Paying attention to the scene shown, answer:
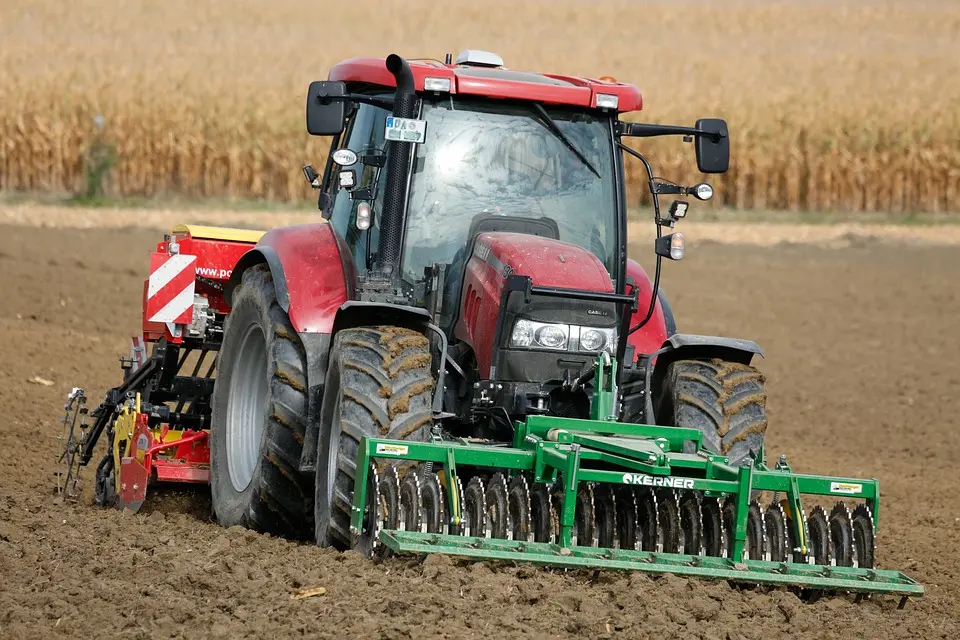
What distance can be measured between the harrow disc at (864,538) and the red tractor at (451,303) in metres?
0.64

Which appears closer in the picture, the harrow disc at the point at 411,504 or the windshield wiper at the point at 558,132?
the harrow disc at the point at 411,504

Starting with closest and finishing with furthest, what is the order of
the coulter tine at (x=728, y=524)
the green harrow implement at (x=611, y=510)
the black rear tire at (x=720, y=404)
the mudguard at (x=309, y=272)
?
the green harrow implement at (x=611, y=510) → the coulter tine at (x=728, y=524) → the black rear tire at (x=720, y=404) → the mudguard at (x=309, y=272)

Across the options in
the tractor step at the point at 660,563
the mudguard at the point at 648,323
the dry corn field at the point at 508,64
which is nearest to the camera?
the tractor step at the point at 660,563

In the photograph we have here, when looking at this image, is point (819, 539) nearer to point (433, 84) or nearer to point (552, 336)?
point (552, 336)

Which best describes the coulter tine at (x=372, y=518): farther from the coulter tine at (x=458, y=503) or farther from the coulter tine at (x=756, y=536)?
the coulter tine at (x=756, y=536)

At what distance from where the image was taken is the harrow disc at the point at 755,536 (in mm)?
6266

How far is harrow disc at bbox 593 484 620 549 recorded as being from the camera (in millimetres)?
6336

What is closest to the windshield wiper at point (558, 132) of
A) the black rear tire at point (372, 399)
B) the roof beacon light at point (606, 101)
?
the roof beacon light at point (606, 101)

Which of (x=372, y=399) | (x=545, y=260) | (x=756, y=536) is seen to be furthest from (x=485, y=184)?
(x=756, y=536)

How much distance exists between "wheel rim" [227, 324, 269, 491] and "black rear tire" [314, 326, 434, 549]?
1.32 meters

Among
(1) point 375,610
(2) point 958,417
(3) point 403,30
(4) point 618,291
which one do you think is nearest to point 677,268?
(2) point 958,417

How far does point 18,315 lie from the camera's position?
15.9 meters

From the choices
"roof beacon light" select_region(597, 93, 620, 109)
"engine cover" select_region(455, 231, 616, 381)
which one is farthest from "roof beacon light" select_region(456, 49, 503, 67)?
"engine cover" select_region(455, 231, 616, 381)

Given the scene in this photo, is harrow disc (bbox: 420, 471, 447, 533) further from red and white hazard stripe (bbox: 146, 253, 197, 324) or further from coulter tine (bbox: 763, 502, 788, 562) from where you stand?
Result: red and white hazard stripe (bbox: 146, 253, 197, 324)
